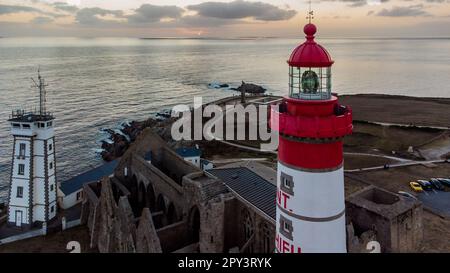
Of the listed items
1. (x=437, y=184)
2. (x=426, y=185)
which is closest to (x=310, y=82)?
(x=426, y=185)

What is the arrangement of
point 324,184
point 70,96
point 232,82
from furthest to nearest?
point 232,82 < point 70,96 < point 324,184

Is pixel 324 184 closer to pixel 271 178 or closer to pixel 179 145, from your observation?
pixel 271 178

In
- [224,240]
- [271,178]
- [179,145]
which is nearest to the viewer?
[224,240]

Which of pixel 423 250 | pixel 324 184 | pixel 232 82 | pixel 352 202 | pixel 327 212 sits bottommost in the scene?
pixel 423 250

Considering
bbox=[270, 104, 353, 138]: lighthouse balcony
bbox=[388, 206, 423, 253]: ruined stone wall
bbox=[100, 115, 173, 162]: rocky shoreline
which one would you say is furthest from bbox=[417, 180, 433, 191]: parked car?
bbox=[100, 115, 173, 162]: rocky shoreline

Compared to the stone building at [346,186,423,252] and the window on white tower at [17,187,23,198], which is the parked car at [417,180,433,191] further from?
the window on white tower at [17,187,23,198]

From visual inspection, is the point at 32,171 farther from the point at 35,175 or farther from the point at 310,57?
the point at 310,57
